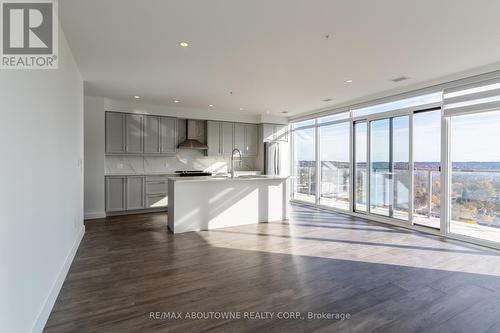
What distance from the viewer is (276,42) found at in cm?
310

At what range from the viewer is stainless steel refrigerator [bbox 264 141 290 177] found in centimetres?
801

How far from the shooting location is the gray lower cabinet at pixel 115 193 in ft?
19.4

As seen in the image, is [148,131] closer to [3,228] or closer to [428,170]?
[3,228]

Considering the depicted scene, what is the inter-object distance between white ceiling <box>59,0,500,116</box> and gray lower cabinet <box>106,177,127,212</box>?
79.9 inches

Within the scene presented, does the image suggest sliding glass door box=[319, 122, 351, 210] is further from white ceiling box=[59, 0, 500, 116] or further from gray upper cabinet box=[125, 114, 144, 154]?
gray upper cabinet box=[125, 114, 144, 154]

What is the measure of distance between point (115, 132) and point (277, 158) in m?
4.48

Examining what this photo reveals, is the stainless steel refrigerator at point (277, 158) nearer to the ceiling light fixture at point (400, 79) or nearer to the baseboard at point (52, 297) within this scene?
the ceiling light fixture at point (400, 79)

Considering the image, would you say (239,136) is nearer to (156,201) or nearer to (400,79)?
(156,201)

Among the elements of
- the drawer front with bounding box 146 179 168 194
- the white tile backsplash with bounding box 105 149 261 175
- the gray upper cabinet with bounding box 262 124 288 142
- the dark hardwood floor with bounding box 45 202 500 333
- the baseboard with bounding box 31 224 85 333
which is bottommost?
the dark hardwood floor with bounding box 45 202 500 333

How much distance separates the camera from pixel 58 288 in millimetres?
2568

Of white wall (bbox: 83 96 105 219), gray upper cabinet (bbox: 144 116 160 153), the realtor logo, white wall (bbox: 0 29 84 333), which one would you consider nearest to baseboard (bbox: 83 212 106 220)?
white wall (bbox: 83 96 105 219)

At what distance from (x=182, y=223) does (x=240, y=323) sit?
2847 mm

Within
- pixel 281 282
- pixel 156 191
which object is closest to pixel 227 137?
pixel 156 191

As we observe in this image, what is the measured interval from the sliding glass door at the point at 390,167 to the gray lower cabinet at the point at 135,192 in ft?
17.4
